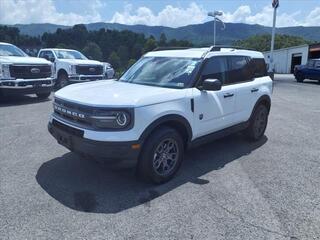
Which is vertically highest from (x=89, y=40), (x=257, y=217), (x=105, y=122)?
(x=89, y=40)

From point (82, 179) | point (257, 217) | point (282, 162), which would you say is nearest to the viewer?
point (257, 217)

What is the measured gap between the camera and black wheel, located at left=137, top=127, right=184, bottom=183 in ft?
13.8

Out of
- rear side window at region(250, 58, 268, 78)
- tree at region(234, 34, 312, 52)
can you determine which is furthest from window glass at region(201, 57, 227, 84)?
tree at region(234, 34, 312, 52)

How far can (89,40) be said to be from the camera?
59.0 m

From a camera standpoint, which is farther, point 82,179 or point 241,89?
point 241,89

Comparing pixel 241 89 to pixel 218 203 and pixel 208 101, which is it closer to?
pixel 208 101

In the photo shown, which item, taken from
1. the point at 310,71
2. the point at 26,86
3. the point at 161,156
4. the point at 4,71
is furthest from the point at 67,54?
the point at 310,71

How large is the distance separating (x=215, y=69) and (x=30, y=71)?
7533mm

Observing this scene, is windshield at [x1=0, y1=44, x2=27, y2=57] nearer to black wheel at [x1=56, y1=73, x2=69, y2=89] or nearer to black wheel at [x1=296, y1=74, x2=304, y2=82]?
black wheel at [x1=56, y1=73, x2=69, y2=89]

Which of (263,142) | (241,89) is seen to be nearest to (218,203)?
(241,89)

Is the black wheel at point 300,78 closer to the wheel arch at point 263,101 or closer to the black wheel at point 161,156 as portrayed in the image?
the wheel arch at point 263,101

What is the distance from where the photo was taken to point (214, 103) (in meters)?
5.15

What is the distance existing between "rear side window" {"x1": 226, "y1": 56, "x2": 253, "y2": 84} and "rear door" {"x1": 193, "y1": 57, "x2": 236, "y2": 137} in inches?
5.9

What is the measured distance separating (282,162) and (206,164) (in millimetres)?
1316
